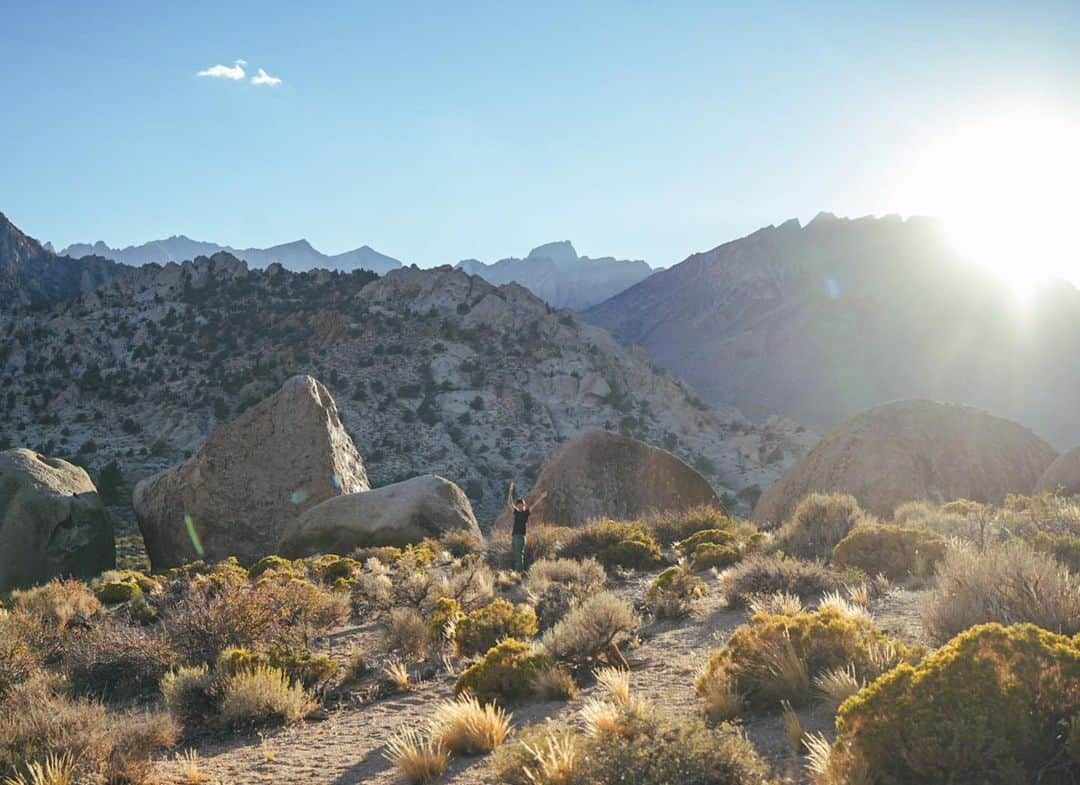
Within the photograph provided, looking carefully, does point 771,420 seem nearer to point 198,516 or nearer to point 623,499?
point 623,499

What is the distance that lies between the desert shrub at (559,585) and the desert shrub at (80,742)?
17.4 ft

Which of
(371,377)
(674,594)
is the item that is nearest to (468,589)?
(674,594)

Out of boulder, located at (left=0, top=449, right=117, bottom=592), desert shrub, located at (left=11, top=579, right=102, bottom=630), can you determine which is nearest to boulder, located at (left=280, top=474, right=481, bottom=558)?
boulder, located at (left=0, top=449, right=117, bottom=592)

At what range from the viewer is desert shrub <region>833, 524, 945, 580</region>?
36.6 feet

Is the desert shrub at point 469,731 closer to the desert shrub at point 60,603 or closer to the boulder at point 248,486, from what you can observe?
the desert shrub at point 60,603

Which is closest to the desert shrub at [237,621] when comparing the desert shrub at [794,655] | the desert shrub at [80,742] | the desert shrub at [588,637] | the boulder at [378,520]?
the desert shrub at [80,742]

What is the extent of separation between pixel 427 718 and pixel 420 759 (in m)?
1.72

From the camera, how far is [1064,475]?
2039 cm

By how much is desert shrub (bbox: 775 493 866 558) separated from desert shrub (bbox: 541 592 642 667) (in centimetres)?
573

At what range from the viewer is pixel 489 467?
46.8 metres

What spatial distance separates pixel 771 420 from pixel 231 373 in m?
39.4

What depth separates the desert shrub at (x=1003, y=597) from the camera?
6527 mm

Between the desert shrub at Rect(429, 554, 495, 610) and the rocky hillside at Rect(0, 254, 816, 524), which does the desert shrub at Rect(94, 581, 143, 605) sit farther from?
the rocky hillside at Rect(0, 254, 816, 524)

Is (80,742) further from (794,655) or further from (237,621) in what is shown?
(794,655)
